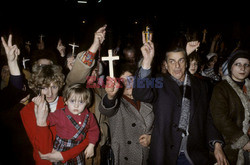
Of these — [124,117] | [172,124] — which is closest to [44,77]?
[124,117]

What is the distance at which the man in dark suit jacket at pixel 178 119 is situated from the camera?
216 cm

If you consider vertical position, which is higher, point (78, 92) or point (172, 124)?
point (78, 92)

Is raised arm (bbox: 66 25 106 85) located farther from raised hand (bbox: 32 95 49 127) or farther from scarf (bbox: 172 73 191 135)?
scarf (bbox: 172 73 191 135)

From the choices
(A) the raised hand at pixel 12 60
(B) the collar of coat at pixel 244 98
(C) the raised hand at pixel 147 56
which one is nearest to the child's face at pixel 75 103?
(A) the raised hand at pixel 12 60

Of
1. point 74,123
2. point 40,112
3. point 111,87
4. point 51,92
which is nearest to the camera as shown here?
point 40,112

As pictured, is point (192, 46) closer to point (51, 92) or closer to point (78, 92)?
point (78, 92)

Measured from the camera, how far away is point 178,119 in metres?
2.19

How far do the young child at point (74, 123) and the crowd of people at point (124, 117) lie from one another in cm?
1

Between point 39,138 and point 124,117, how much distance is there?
107cm

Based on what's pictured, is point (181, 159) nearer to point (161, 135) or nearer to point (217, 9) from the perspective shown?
point (161, 135)

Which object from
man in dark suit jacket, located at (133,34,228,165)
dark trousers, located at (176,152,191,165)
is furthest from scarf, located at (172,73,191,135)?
dark trousers, located at (176,152,191,165)

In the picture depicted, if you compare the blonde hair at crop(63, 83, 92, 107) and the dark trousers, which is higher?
the blonde hair at crop(63, 83, 92, 107)

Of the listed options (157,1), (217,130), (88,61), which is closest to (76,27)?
(157,1)

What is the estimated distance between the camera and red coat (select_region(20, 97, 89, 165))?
191 centimetres
